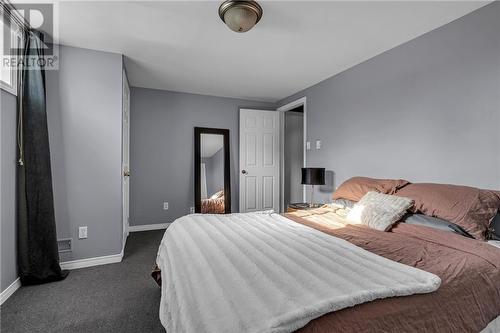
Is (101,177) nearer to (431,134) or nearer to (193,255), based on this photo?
(193,255)

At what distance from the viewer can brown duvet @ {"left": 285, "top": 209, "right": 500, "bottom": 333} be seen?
2.76 feet

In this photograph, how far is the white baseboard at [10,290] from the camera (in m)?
1.96

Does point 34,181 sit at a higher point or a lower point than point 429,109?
lower

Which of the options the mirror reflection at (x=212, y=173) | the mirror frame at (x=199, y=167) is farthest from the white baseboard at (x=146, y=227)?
the mirror reflection at (x=212, y=173)

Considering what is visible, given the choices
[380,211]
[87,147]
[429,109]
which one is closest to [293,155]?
[429,109]

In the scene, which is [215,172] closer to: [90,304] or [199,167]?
[199,167]

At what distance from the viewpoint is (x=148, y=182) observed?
4.16m

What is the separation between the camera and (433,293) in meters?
1.02

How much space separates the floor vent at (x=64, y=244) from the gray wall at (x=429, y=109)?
3332 millimetres

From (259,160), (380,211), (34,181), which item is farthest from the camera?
(259,160)

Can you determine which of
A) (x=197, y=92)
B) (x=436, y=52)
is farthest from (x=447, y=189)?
(x=197, y=92)

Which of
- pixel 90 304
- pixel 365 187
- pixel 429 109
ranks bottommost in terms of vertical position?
pixel 90 304

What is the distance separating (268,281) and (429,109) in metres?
2.34

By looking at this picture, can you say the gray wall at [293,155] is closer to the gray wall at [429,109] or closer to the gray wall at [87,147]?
the gray wall at [429,109]
